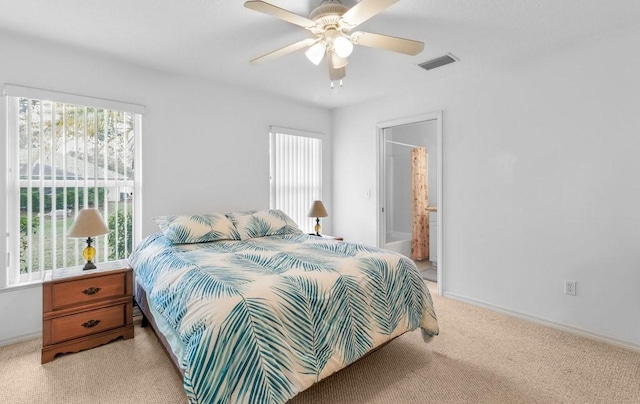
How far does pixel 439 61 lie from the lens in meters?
3.10

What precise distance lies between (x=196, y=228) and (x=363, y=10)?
2150 millimetres

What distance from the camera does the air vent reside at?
299 cm

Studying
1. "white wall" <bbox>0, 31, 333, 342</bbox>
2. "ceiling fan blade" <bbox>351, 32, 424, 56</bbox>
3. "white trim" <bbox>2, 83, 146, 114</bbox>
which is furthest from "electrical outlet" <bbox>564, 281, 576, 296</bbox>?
"white trim" <bbox>2, 83, 146, 114</bbox>

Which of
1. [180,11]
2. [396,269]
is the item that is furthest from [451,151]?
[180,11]

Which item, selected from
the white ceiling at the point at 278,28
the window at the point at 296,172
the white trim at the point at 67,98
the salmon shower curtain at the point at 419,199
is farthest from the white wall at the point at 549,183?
the white trim at the point at 67,98

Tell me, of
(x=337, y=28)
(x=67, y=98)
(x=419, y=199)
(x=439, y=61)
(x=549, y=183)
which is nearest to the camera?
(x=337, y=28)

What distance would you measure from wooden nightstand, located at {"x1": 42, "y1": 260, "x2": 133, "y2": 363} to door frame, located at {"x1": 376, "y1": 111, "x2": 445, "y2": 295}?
2.98 meters

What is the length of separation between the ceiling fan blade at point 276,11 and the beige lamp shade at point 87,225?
6.66ft

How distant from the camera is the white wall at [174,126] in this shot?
2.60 m

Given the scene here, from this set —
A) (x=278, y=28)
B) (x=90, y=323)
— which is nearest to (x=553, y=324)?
(x=278, y=28)

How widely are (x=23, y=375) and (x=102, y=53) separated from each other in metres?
2.58

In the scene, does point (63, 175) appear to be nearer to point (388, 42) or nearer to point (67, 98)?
point (67, 98)

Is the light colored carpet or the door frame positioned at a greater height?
the door frame

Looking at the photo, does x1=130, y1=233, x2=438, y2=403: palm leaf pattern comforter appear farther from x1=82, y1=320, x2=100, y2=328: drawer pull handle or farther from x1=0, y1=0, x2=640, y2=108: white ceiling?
x1=0, y1=0, x2=640, y2=108: white ceiling
